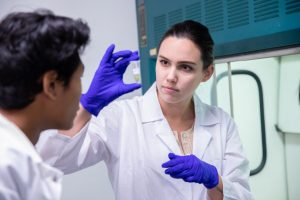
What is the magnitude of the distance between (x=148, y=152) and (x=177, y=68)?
39 cm

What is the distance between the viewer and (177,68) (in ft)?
4.32

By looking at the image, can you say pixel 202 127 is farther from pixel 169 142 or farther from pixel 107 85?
pixel 107 85

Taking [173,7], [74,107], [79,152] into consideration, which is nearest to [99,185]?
[79,152]

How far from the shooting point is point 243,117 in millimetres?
2357

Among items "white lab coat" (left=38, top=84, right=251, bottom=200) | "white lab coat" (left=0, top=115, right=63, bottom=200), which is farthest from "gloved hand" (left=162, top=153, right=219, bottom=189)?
"white lab coat" (left=0, top=115, right=63, bottom=200)

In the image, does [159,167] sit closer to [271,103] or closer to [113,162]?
[113,162]

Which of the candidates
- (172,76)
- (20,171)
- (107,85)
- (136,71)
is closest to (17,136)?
(20,171)

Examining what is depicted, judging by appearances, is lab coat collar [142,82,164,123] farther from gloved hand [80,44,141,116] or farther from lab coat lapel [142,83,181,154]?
gloved hand [80,44,141,116]

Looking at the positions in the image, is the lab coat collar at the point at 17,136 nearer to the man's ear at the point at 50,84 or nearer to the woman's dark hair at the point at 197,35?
the man's ear at the point at 50,84

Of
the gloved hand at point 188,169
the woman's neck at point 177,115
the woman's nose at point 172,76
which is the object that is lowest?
the gloved hand at point 188,169

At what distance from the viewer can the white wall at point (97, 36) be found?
2.27m

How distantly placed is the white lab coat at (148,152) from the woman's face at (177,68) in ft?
0.52

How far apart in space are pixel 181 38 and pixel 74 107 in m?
0.64

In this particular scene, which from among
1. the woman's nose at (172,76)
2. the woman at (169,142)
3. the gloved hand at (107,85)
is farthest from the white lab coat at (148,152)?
the woman's nose at (172,76)
